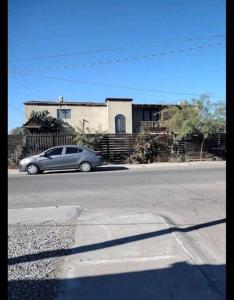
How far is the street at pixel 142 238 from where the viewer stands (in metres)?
4.85

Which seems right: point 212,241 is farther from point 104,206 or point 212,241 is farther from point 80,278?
point 104,206

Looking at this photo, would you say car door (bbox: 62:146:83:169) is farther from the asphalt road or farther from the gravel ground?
the gravel ground

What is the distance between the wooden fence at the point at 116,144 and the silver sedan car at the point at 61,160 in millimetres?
5832

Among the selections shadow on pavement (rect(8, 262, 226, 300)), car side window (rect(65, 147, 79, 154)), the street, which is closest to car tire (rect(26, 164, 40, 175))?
car side window (rect(65, 147, 79, 154))

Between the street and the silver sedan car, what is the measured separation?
28.8 feet

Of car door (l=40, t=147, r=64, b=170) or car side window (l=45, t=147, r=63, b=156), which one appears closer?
car door (l=40, t=147, r=64, b=170)

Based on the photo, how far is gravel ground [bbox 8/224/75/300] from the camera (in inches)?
185

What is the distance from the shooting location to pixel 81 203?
11523 millimetres

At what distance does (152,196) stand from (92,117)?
35229 mm

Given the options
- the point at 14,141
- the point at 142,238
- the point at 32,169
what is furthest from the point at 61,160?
the point at 142,238

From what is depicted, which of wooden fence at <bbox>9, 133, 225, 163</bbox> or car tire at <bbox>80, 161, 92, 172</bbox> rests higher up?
wooden fence at <bbox>9, 133, 225, 163</bbox>

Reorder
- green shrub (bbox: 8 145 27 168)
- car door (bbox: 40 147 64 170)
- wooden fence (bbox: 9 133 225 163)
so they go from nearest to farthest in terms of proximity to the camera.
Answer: car door (bbox: 40 147 64 170), green shrub (bbox: 8 145 27 168), wooden fence (bbox: 9 133 225 163)

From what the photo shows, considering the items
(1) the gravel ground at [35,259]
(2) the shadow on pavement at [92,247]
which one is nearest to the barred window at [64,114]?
(1) the gravel ground at [35,259]
